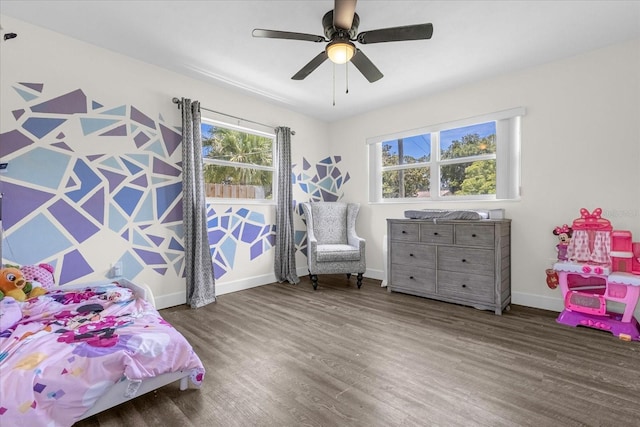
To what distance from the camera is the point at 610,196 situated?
273 cm

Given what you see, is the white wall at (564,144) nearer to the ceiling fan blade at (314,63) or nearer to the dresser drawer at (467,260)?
the dresser drawer at (467,260)

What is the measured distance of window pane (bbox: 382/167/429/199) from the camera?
4082 mm

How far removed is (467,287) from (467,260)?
283mm

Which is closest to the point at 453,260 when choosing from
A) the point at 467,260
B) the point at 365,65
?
the point at 467,260

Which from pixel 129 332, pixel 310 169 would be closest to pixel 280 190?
pixel 310 169

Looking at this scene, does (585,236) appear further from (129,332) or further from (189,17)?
(189,17)

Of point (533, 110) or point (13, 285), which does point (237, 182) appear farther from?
point (533, 110)

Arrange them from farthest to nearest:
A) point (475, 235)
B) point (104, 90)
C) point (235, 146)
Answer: point (235, 146) → point (475, 235) → point (104, 90)

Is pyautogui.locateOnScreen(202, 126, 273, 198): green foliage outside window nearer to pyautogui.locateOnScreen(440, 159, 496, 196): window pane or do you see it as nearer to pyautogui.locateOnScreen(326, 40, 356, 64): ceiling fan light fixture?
pyautogui.locateOnScreen(326, 40, 356, 64): ceiling fan light fixture

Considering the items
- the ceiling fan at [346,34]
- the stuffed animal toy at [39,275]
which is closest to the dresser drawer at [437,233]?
the ceiling fan at [346,34]

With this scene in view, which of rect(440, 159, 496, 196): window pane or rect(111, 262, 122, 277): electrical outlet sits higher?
rect(440, 159, 496, 196): window pane

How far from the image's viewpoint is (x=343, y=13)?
1778 millimetres

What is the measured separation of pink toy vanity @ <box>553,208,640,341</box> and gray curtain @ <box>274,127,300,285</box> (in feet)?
9.88

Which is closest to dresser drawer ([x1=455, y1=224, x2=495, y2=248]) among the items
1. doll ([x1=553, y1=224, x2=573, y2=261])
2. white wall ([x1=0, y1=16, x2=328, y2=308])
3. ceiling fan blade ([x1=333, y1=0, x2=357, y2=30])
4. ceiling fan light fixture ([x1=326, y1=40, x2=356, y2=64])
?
doll ([x1=553, y1=224, x2=573, y2=261])
